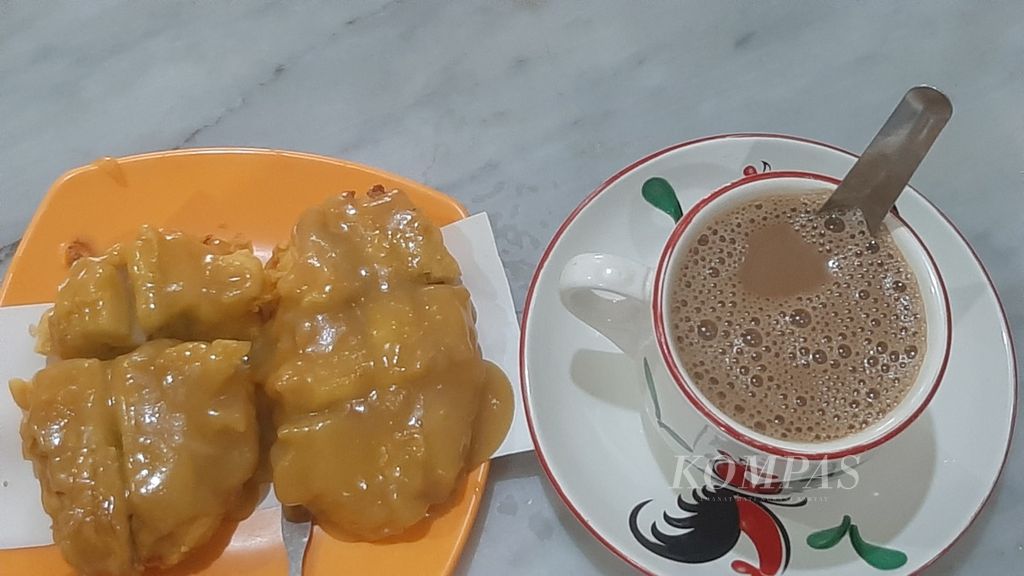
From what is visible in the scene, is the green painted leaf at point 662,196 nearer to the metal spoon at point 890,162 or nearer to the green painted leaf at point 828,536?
the metal spoon at point 890,162

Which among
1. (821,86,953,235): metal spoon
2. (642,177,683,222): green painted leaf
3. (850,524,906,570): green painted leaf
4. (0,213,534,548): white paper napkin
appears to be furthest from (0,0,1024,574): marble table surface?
(850,524,906,570): green painted leaf

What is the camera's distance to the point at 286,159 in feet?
3.45

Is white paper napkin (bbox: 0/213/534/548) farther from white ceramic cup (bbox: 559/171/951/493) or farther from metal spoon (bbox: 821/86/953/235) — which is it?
metal spoon (bbox: 821/86/953/235)

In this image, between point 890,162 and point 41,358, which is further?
point 41,358

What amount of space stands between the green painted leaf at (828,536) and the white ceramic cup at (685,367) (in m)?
0.04

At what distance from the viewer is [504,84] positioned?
1171 mm

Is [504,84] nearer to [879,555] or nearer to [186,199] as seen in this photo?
[186,199]

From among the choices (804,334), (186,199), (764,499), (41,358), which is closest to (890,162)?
(804,334)

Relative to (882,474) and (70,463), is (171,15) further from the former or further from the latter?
(882,474)

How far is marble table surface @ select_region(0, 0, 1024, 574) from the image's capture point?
3.68 ft

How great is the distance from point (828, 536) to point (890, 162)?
321 mm

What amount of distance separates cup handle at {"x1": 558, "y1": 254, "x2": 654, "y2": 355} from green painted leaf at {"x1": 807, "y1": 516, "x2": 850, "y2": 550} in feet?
0.76

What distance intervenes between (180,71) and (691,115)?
24.0 inches

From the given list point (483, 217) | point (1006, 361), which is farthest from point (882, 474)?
point (483, 217)
